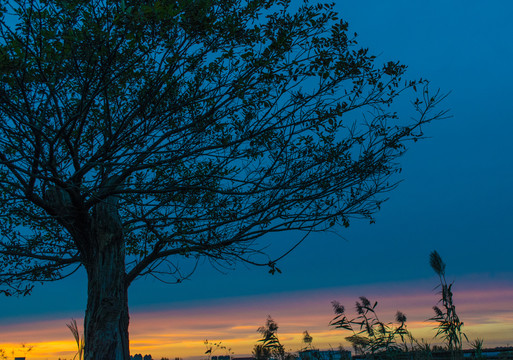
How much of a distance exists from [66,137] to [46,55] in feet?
5.06

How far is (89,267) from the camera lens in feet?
38.1

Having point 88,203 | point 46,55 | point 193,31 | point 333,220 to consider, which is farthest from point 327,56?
point 88,203

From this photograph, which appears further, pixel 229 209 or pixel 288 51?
pixel 229 209

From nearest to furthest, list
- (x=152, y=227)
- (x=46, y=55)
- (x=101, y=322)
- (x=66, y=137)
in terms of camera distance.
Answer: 1. (x=46, y=55)
2. (x=66, y=137)
3. (x=101, y=322)
4. (x=152, y=227)

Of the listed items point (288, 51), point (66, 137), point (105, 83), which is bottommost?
point (66, 137)

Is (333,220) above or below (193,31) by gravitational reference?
below

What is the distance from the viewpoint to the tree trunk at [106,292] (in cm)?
1048

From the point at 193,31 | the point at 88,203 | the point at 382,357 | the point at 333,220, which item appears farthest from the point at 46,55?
the point at 382,357

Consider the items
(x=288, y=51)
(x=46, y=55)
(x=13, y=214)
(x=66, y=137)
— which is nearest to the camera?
(x=46, y=55)

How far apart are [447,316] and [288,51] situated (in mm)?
6377

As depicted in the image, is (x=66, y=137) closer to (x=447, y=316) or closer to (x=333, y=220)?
(x=333, y=220)

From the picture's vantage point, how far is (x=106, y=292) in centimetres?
1077

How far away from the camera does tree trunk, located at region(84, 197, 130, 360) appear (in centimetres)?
1048

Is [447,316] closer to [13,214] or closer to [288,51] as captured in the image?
[288,51]
